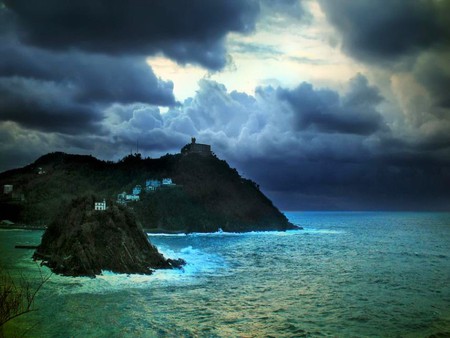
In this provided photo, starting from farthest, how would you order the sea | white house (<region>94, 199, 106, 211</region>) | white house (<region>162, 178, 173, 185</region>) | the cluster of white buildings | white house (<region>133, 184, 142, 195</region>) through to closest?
1. white house (<region>162, 178, 173, 185</region>)
2. white house (<region>133, 184, 142, 195</region>)
3. the cluster of white buildings
4. white house (<region>94, 199, 106, 211</region>)
5. the sea

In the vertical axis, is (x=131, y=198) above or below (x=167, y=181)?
below

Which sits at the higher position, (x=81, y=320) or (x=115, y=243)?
(x=115, y=243)

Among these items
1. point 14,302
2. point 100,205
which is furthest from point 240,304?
point 100,205

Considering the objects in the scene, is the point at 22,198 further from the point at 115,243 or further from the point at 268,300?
the point at 268,300

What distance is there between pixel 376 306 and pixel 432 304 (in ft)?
17.5

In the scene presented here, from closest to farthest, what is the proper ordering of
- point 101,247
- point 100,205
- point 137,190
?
point 101,247 → point 100,205 → point 137,190

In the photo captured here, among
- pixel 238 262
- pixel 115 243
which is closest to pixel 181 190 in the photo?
pixel 238 262

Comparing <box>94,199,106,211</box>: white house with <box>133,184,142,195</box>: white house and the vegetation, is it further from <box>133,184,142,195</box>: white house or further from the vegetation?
<box>133,184,142,195</box>: white house

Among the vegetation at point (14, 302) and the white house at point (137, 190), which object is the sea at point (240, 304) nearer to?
the vegetation at point (14, 302)

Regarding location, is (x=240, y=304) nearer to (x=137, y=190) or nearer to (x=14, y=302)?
(x=14, y=302)

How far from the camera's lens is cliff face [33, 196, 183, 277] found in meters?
44.0

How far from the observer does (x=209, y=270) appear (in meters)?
50.7

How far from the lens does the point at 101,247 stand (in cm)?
4678

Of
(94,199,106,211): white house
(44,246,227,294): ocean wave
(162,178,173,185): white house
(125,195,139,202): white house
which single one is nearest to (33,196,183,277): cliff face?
(94,199,106,211): white house
